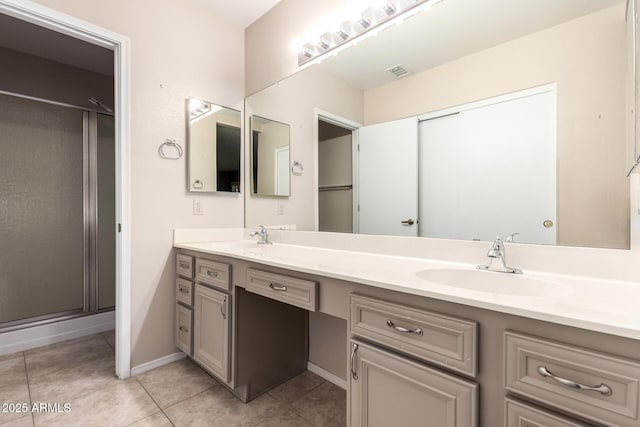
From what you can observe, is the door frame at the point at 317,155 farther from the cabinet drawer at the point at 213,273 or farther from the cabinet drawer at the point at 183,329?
the cabinet drawer at the point at 183,329

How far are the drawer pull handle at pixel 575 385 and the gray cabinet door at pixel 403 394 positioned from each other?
0.16 meters

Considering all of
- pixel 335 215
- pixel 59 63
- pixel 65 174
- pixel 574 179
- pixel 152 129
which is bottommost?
pixel 335 215

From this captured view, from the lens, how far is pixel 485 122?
1252 mm

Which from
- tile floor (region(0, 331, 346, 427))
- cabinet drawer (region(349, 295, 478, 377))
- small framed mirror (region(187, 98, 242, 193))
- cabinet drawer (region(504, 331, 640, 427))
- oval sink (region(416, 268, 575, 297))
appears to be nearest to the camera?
cabinet drawer (region(504, 331, 640, 427))

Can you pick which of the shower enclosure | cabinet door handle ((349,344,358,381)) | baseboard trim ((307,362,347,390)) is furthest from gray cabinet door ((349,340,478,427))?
the shower enclosure

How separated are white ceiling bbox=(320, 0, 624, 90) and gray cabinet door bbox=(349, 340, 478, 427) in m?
1.26

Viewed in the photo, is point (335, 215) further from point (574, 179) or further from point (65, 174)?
point (65, 174)

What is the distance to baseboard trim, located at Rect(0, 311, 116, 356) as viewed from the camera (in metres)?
2.18

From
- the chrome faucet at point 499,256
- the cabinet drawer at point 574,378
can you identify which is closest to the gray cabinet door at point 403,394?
the cabinet drawer at point 574,378

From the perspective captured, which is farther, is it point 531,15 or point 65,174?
point 65,174

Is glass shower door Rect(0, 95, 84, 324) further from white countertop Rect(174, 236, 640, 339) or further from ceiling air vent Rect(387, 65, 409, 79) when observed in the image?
ceiling air vent Rect(387, 65, 409, 79)

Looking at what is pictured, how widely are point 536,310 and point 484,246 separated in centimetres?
60

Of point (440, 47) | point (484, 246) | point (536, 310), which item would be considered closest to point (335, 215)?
point (484, 246)

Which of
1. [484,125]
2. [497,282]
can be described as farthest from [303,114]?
[497,282]
